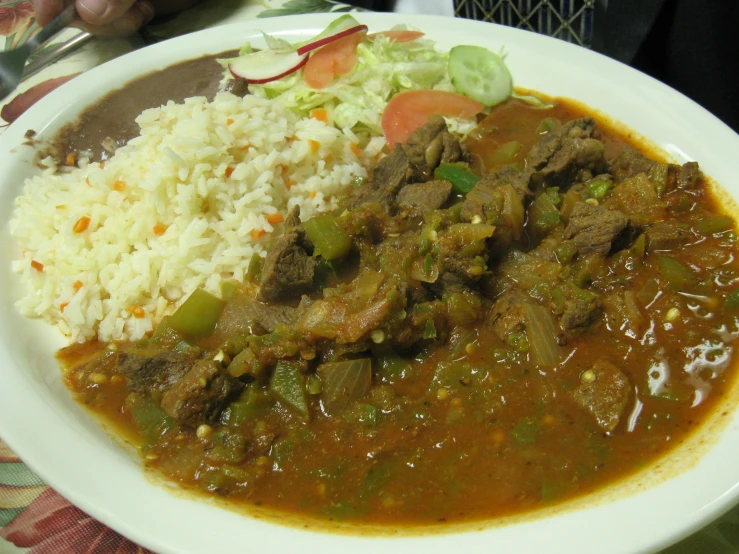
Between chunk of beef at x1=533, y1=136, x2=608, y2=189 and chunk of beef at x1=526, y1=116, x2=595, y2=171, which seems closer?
chunk of beef at x1=533, y1=136, x2=608, y2=189

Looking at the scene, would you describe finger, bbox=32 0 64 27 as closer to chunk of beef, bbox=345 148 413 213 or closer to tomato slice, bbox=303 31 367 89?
tomato slice, bbox=303 31 367 89

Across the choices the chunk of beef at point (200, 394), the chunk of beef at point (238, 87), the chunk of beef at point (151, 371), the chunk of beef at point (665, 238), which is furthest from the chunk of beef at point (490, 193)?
the chunk of beef at point (238, 87)

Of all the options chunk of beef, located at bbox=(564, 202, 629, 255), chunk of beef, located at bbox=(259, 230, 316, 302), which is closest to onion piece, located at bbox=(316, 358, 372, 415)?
chunk of beef, located at bbox=(259, 230, 316, 302)

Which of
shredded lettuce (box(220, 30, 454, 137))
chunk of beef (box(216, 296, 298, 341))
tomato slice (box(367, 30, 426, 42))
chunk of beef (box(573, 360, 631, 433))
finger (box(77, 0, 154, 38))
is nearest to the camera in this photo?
chunk of beef (box(573, 360, 631, 433))

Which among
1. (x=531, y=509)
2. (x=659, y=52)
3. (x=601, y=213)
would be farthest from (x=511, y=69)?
(x=531, y=509)

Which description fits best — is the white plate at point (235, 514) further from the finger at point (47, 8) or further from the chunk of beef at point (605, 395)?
the finger at point (47, 8)

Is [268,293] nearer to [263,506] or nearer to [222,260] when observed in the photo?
[222,260]

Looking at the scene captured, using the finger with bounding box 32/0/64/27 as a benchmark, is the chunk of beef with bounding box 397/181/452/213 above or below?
below

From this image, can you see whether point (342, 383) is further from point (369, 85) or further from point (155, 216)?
point (369, 85)
